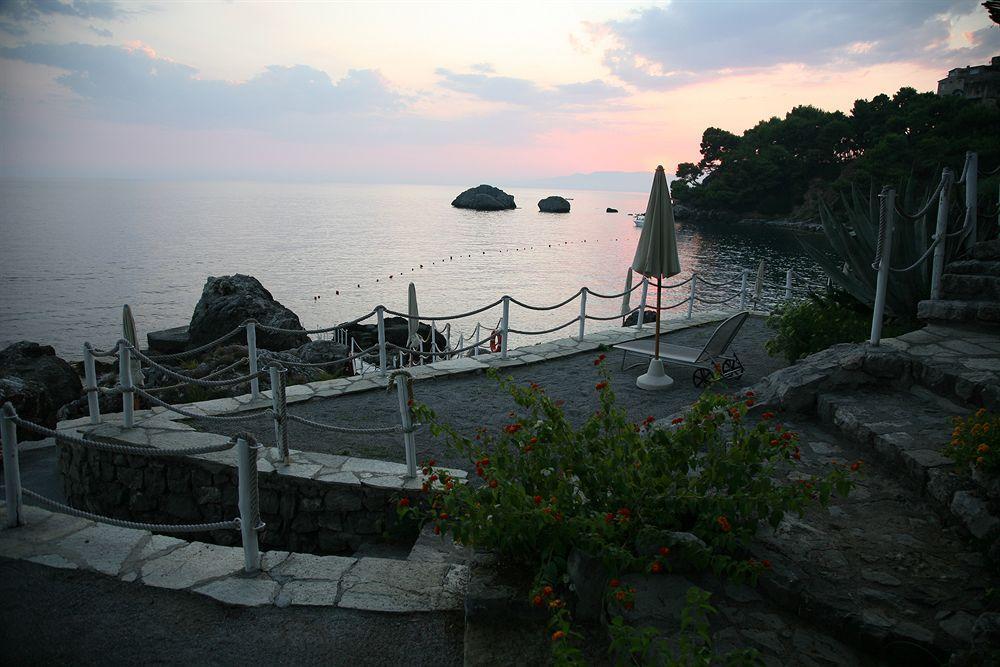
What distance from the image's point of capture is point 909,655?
2.63 metres

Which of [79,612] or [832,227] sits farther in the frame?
[832,227]

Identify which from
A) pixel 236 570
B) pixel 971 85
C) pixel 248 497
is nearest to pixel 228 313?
pixel 236 570

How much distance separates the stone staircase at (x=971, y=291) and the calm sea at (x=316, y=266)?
19.9 m

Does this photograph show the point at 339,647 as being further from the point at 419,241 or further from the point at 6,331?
the point at 419,241

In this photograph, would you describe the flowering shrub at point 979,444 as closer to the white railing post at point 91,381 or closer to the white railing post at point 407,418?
the white railing post at point 407,418

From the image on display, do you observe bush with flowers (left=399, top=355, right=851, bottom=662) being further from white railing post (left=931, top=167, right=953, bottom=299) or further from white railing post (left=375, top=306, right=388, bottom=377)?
white railing post (left=375, top=306, right=388, bottom=377)

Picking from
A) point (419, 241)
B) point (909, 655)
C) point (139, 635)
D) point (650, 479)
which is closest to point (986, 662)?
point (909, 655)

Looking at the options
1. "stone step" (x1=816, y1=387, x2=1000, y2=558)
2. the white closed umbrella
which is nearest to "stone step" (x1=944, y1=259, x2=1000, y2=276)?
"stone step" (x1=816, y1=387, x2=1000, y2=558)

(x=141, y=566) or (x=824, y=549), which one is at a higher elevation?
(x=824, y=549)

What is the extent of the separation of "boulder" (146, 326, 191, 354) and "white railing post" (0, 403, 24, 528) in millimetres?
16079

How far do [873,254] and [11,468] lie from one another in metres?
9.37

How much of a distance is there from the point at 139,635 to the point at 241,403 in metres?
4.28

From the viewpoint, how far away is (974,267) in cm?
660

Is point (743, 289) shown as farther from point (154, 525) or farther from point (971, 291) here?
point (154, 525)
